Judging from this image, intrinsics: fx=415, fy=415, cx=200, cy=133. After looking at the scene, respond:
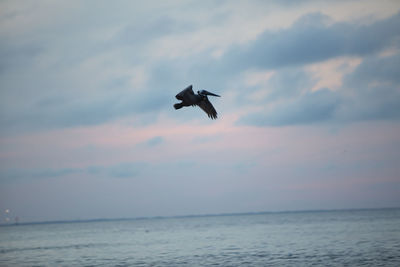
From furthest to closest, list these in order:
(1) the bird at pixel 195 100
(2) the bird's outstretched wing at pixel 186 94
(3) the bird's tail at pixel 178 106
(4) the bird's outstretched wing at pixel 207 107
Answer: (4) the bird's outstretched wing at pixel 207 107 → (3) the bird's tail at pixel 178 106 → (1) the bird at pixel 195 100 → (2) the bird's outstretched wing at pixel 186 94

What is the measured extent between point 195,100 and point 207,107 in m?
0.78

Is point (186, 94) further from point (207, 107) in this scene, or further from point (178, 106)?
point (207, 107)

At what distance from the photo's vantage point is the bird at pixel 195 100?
15.0 metres

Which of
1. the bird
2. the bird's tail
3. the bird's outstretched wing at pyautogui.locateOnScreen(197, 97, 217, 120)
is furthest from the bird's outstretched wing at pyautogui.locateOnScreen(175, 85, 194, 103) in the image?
the bird's outstretched wing at pyautogui.locateOnScreen(197, 97, 217, 120)

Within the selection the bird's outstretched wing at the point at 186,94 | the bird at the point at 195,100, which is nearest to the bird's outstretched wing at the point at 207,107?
the bird at the point at 195,100

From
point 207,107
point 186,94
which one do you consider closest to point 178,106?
point 186,94

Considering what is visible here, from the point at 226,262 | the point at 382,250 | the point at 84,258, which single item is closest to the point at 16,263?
the point at 84,258

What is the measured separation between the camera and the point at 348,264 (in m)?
34.3

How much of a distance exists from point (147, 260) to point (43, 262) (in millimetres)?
12775

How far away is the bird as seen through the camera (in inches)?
589

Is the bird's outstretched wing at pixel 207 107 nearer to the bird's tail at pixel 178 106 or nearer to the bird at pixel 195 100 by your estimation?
the bird at pixel 195 100

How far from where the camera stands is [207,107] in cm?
1603

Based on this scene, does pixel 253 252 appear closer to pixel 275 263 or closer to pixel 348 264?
pixel 275 263

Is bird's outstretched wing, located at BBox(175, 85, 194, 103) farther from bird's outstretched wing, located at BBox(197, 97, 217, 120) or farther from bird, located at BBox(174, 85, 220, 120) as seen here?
bird's outstretched wing, located at BBox(197, 97, 217, 120)
